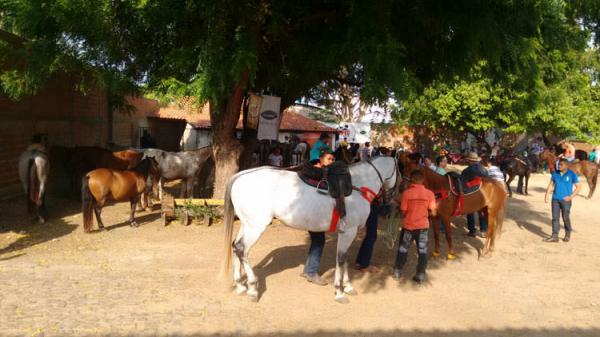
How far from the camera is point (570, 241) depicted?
9.30m

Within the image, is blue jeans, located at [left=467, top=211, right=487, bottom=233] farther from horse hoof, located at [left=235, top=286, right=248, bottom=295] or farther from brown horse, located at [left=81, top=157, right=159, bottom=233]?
brown horse, located at [left=81, top=157, right=159, bottom=233]

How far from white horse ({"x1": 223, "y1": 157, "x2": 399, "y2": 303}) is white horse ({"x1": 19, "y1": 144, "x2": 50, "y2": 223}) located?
580 centimetres

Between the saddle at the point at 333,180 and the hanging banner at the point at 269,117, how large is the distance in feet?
15.6

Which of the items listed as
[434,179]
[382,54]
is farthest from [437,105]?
[382,54]

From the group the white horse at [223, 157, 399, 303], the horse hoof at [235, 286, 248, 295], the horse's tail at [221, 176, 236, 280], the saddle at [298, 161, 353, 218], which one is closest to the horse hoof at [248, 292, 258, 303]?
the white horse at [223, 157, 399, 303]

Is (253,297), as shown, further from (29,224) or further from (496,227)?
(29,224)

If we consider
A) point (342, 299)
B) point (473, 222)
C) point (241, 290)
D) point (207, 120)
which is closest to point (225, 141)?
point (241, 290)

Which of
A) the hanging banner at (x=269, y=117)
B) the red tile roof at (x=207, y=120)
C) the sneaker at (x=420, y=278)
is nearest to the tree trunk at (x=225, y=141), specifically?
the hanging banner at (x=269, y=117)

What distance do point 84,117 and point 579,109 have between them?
81.1 ft

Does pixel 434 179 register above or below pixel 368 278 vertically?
above

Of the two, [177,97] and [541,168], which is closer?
[177,97]

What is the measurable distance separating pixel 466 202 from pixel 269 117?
196 inches

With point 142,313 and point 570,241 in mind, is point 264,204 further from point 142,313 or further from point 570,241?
point 570,241

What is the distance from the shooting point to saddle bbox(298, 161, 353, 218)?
5645 mm
